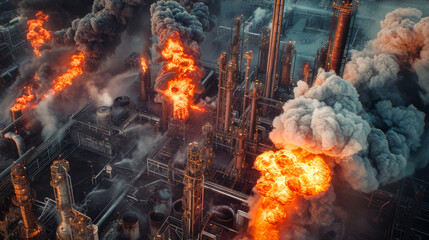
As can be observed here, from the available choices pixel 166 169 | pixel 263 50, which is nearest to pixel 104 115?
pixel 166 169

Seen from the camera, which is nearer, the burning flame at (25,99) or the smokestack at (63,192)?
the smokestack at (63,192)

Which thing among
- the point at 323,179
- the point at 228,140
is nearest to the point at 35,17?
the point at 228,140

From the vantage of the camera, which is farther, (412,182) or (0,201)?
(412,182)

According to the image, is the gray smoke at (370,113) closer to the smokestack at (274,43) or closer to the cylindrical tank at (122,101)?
the smokestack at (274,43)

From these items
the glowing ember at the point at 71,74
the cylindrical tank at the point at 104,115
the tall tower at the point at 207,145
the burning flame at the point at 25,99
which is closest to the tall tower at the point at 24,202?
the cylindrical tank at the point at 104,115

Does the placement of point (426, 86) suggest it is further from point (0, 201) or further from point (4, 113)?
point (4, 113)

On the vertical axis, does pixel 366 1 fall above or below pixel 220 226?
above

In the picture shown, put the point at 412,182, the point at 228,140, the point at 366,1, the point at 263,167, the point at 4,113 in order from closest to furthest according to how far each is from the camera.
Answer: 1. the point at 263,167
2. the point at 412,182
3. the point at 228,140
4. the point at 4,113
5. the point at 366,1
